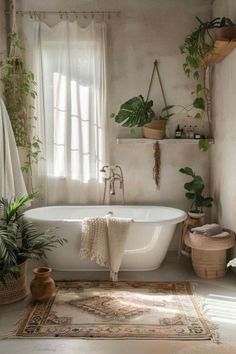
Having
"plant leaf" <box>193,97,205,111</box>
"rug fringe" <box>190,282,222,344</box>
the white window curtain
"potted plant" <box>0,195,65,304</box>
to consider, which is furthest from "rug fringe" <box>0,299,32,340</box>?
"plant leaf" <box>193,97,205,111</box>

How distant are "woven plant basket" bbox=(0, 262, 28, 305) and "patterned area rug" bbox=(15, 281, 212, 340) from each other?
7.5 inches

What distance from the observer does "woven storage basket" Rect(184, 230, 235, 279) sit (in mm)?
3502

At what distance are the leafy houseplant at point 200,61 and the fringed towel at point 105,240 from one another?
1.30 meters

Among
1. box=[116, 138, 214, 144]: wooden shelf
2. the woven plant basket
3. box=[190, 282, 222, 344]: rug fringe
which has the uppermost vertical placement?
box=[116, 138, 214, 144]: wooden shelf

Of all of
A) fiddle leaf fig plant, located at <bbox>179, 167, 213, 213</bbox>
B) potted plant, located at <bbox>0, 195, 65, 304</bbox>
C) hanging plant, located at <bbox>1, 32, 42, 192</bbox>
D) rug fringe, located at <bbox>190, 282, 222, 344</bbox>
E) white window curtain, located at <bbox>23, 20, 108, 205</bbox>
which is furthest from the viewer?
white window curtain, located at <bbox>23, 20, 108, 205</bbox>

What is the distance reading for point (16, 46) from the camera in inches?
161

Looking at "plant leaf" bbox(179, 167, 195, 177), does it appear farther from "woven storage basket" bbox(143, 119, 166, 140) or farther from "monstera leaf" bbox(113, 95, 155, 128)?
Answer: "monstera leaf" bbox(113, 95, 155, 128)

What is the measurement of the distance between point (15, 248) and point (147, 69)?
240cm

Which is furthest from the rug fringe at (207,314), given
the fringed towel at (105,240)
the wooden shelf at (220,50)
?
the wooden shelf at (220,50)

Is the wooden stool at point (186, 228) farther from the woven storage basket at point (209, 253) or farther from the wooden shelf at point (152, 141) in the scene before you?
the wooden shelf at point (152, 141)

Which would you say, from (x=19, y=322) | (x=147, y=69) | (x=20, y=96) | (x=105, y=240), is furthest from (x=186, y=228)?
(x=20, y=96)

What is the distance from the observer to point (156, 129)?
4148 millimetres

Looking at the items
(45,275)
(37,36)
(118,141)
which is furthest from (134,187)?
(37,36)

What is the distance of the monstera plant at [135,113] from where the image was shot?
4.15 m
